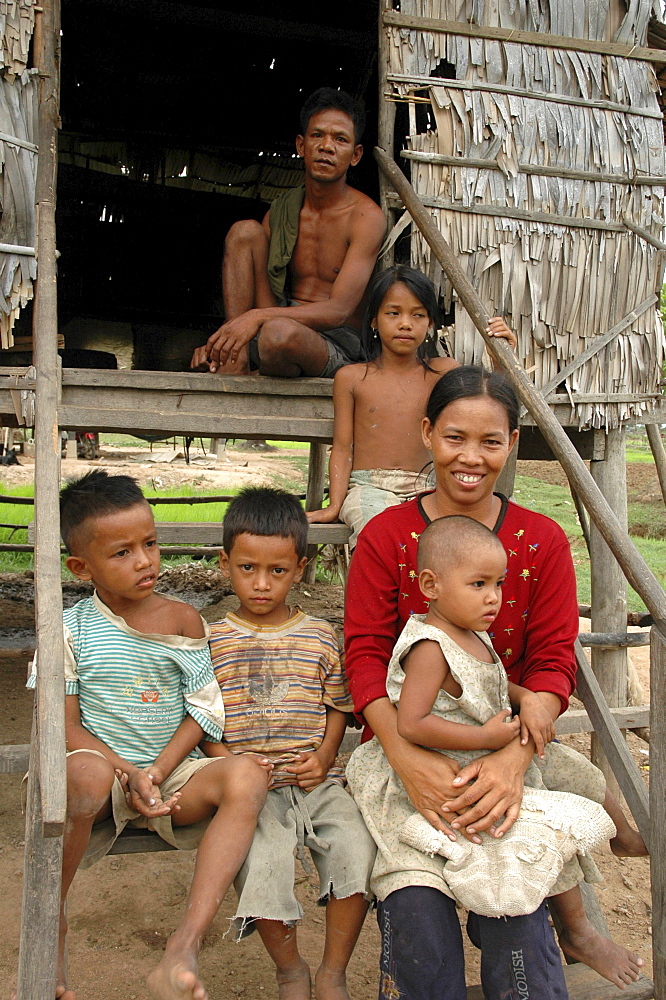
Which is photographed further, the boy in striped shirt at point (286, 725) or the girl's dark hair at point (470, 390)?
the girl's dark hair at point (470, 390)

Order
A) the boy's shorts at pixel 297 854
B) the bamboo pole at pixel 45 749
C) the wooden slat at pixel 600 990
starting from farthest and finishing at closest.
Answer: the wooden slat at pixel 600 990 → the boy's shorts at pixel 297 854 → the bamboo pole at pixel 45 749

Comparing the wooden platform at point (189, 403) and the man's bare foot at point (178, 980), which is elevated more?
the wooden platform at point (189, 403)

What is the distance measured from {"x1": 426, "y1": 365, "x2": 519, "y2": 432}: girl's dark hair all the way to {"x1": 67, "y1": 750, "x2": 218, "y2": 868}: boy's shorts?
112cm

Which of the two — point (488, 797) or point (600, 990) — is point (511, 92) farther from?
point (600, 990)

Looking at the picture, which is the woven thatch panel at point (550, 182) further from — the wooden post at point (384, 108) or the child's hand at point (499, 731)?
the child's hand at point (499, 731)

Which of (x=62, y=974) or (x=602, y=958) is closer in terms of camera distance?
(x=62, y=974)

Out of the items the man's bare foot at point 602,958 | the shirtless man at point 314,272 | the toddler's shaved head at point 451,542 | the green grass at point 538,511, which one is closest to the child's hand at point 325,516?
the shirtless man at point 314,272

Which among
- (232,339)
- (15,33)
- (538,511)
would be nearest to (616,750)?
(232,339)

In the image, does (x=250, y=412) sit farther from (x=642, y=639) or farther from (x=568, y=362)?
(x=642, y=639)

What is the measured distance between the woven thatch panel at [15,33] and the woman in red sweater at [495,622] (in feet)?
7.03

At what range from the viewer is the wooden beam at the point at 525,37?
146 inches

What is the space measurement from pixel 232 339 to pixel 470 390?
1330 mm

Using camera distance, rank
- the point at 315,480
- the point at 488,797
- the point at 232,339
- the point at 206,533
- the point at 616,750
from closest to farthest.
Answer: the point at 488,797, the point at 616,750, the point at 232,339, the point at 206,533, the point at 315,480

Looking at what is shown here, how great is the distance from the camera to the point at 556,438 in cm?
250
